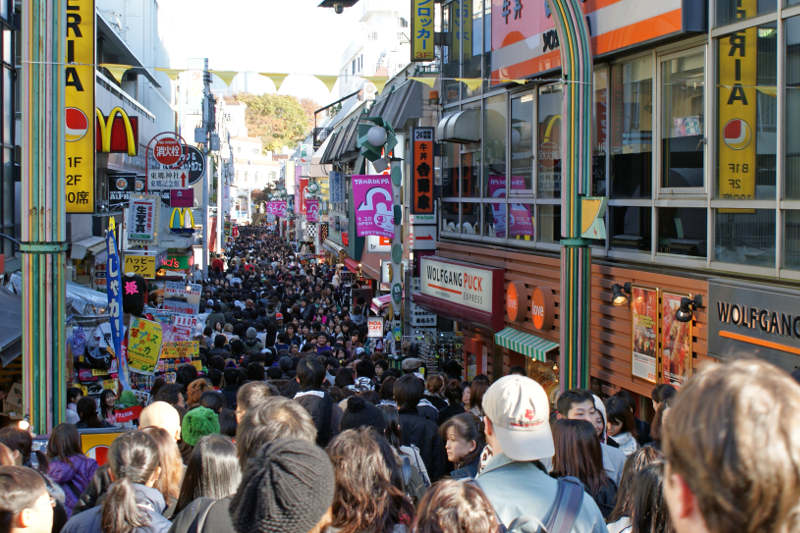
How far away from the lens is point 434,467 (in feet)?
23.5

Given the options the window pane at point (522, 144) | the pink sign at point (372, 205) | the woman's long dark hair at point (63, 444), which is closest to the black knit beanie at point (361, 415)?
the woman's long dark hair at point (63, 444)

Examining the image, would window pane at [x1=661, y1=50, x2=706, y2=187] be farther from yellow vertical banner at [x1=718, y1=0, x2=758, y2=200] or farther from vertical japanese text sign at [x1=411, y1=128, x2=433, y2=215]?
vertical japanese text sign at [x1=411, y1=128, x2=433, y2=215]

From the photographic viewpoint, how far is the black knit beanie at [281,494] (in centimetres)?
264

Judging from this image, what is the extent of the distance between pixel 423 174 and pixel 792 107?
36.2 ft

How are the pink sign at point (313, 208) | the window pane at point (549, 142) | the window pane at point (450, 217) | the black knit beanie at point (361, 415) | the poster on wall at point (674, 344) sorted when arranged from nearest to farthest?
the black knit beanie at point (361, 415) < the poster on wall at point (674, 344) < the window pane at point (549, 142) < the window pane at point (450, 217) < the pink sign at point (313, 208)

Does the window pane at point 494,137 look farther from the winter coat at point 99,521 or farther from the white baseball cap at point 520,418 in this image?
the winter coat at point 99,521

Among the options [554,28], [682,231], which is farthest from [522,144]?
[682,231]

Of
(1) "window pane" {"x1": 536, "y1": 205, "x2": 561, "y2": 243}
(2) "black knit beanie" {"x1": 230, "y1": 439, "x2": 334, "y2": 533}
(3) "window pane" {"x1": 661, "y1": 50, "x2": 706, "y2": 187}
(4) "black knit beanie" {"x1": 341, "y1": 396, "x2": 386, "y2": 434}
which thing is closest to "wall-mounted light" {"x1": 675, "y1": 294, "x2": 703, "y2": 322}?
(3) "window pane" {"x1": 661, "y1": 50, "x2": 706, "y2": 187}

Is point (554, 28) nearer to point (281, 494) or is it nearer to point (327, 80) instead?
point (327, 80)

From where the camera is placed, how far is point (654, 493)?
3604 mm

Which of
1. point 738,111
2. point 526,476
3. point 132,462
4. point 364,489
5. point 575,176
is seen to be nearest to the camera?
point 526,476

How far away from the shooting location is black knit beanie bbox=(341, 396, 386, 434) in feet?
21.5

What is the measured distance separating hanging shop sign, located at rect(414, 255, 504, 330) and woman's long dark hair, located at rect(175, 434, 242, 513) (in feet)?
38.9

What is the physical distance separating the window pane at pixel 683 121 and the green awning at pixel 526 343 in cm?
365
